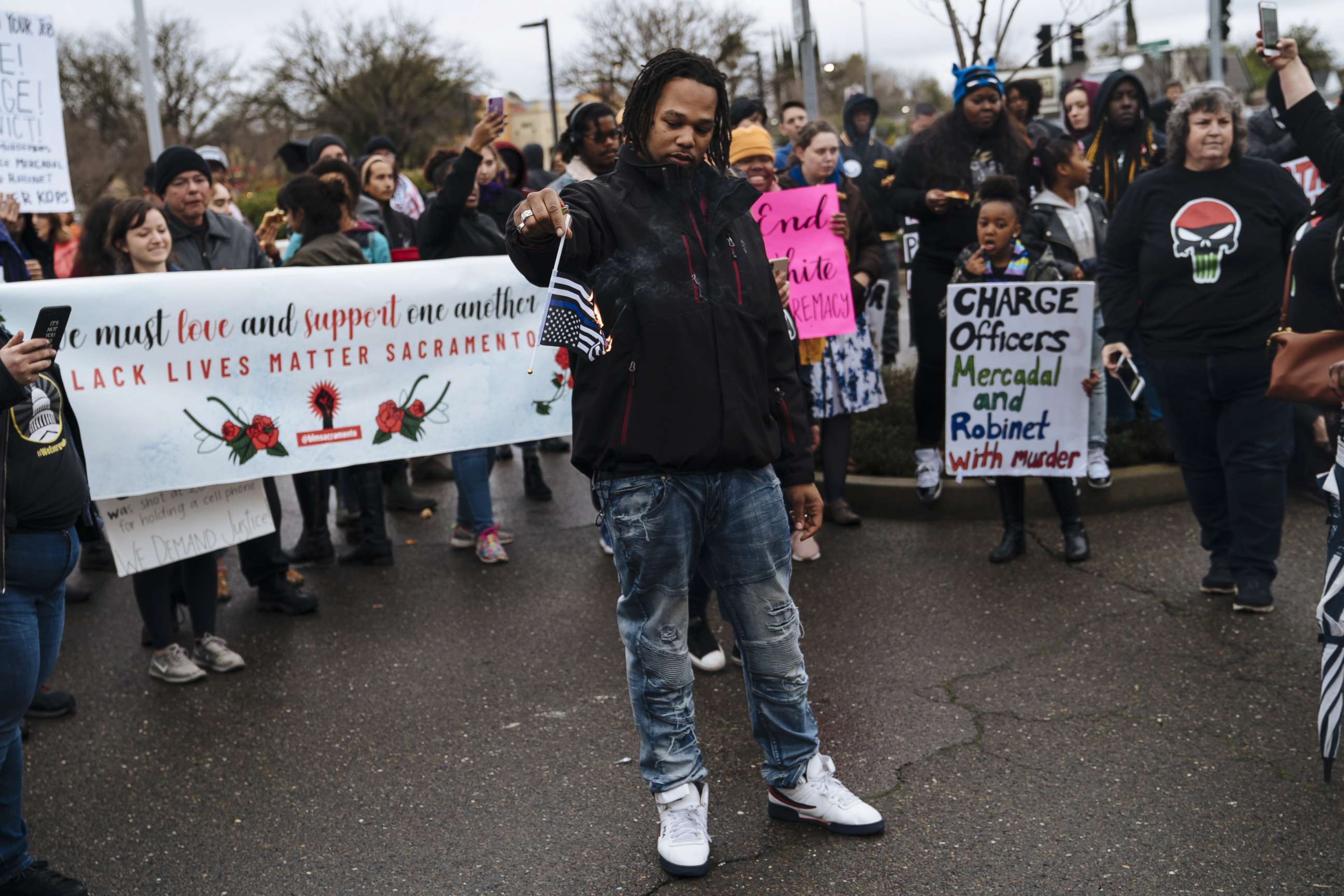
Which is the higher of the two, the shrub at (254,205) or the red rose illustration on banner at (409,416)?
the shrub at (254,205)

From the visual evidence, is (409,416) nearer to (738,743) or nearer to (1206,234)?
(738,743)

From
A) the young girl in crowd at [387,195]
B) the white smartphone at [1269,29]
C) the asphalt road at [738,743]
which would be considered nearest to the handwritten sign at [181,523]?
the asphalt road at [738,743]

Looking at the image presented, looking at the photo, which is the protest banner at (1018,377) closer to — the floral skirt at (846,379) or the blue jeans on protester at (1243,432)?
the floral skirt at (846,379)

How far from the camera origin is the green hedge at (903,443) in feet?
22.8

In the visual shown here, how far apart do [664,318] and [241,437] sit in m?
3.00

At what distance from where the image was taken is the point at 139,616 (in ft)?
19.6

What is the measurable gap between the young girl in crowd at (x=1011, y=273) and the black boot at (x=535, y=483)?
2793 mm

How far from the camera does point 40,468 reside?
3.32m

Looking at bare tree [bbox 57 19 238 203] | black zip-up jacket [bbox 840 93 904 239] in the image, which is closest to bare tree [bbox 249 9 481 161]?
bare tree [bbox 57 19 238 203]

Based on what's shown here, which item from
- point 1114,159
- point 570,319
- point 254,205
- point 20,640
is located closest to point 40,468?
point 20,640

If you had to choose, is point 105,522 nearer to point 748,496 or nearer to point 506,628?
point 506,628

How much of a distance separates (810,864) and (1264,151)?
625 cm

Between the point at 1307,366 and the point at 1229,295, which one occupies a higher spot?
the point at 1229,295

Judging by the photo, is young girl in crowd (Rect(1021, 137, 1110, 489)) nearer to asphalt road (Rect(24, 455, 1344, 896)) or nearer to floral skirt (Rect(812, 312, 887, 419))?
asphalt road (Rect(24, 455, 1344, 896))
